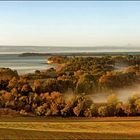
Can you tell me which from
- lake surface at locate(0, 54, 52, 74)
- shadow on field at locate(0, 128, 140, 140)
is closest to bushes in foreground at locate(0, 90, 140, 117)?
shadow on field at locate(0, 128, 140, 140)

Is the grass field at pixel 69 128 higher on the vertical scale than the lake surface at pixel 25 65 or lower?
lower

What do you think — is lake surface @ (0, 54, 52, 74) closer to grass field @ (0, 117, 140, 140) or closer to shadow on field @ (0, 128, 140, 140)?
grass field @ (0, 117, 140, 140)

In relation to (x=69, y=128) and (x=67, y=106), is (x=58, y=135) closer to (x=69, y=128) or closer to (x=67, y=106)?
(x=69, y=128)

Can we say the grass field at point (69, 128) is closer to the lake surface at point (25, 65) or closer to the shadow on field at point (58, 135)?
the shadow on field at point (58, 135)

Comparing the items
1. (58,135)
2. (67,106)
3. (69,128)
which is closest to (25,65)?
(67,106)

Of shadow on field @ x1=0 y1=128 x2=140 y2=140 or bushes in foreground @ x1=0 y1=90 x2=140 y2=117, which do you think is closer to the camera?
shadow on field @ x1=0 y1=128 x2=140 y2=140

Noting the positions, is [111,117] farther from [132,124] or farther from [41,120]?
[41,120]

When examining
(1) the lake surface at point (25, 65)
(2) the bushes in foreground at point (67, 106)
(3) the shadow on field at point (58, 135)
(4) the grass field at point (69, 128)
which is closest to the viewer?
(3) the shadow on field at point (58, 135)

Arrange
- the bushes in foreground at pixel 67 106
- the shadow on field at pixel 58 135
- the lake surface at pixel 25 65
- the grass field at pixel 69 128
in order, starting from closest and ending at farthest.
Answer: the shadow on field at pixel 58 135 → the grass field at pixel 69 128 → the bushes in foreground at pixel 67 106 → the lake surface at pixel 25 65

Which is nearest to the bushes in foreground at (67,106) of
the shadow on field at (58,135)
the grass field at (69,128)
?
the grass field at (69,128)
